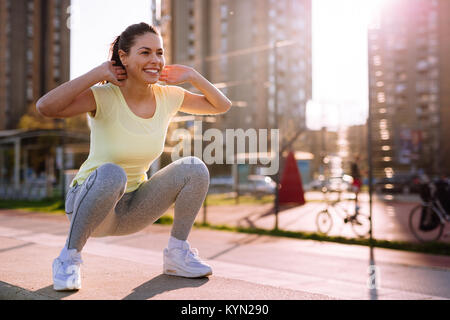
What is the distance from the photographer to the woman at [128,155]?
2187 millimetres

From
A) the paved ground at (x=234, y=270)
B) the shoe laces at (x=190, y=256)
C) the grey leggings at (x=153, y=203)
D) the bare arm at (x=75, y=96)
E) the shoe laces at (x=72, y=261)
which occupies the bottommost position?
the paved ground at (x=234, y=270)

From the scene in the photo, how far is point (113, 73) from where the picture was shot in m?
2.28

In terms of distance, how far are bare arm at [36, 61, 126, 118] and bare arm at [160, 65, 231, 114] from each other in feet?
0.99

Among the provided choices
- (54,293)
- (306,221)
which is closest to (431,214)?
(306,221)

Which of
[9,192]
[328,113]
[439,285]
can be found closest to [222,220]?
[328,113]

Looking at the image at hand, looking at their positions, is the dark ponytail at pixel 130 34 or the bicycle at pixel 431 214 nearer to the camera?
the dark ponytail at pixel 130 34

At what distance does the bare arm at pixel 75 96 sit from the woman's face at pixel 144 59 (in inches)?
3.3

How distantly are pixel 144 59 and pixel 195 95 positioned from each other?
42cm

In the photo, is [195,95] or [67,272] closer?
[67,272]

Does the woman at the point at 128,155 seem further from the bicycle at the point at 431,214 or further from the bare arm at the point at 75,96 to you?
the bicycle at the point at 431,214

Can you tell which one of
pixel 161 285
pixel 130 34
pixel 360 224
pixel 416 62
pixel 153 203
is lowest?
pixel 360 224
